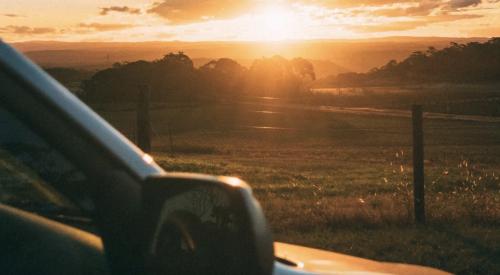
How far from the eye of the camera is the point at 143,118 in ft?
33.0

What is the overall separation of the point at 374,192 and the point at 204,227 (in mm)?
10160

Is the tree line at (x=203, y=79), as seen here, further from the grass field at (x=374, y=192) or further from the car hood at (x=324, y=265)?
the car hood at (x=324, y=265)

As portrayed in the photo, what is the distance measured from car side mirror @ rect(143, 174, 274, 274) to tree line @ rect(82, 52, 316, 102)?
32631 mm

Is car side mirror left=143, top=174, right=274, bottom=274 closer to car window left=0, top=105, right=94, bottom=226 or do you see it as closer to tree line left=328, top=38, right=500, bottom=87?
car window left=0, top=105, right=94, bottom=226

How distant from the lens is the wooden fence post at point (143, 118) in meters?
9.97

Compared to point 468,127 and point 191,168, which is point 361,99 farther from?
point 191,168

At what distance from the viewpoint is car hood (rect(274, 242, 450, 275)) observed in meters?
1.94

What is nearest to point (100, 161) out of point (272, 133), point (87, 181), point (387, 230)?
point (87, 181)

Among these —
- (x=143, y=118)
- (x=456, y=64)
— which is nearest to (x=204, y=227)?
(x=143, y=118)

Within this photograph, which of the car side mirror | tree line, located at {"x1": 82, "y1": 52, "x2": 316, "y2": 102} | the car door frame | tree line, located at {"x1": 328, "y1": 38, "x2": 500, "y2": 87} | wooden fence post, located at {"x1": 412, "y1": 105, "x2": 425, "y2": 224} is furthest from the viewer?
tree line, located at {"x1": 328, "y1": 38, "x2": 500, "y2": 87}

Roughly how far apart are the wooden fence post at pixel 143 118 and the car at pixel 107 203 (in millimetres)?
8417

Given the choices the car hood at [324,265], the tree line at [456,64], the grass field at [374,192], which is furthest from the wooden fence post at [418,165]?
the tree line at [456,64]

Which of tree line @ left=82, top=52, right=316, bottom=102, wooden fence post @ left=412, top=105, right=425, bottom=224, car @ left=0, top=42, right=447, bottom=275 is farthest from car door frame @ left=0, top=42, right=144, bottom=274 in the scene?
tree line @ left=82, top=52, right=316, bottom=102

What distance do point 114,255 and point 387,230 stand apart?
260 inches
